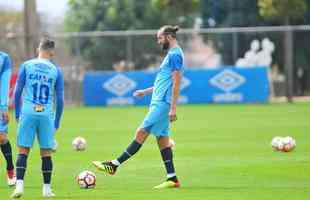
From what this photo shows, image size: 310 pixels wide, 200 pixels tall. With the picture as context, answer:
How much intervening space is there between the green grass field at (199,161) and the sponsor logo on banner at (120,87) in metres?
8.49

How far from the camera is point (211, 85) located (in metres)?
39.6

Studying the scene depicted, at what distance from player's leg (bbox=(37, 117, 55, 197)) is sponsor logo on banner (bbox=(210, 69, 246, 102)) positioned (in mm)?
26941

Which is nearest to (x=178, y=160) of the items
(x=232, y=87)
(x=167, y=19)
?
(x=232, y=87)

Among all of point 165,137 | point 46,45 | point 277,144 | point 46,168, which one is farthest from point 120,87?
point 46,45

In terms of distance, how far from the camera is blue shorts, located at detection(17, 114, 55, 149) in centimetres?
1263

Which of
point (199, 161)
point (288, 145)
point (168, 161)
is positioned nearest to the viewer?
point (168, 161)

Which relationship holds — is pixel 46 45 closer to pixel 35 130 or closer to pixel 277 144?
pixel 35 130

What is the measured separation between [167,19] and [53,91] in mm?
44479

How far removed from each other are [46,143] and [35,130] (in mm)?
216

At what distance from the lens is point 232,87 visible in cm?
3947

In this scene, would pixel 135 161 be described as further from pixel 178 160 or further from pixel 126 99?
pixel 126 99

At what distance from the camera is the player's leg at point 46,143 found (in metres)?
12.7

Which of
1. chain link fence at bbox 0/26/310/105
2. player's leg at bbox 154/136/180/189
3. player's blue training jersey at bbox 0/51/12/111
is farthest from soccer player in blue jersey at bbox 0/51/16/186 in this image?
chain link fence at bbox 0/26/310/105

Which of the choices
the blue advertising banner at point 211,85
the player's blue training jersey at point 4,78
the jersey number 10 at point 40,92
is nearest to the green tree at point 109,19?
the blue advertising banner at point 211,85
